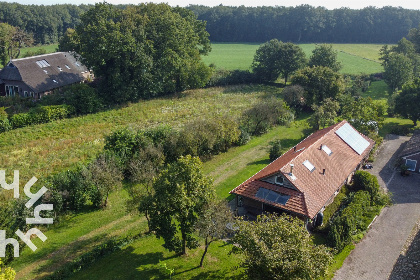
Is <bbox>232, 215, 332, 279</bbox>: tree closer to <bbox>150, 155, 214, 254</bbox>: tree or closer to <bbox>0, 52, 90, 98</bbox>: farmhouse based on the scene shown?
<bbox>150, 155, 214, 254</bbox>: tree

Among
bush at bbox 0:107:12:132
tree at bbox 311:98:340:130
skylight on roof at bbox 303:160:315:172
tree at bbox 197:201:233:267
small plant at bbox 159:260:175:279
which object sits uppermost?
tree at bbox 311:98:340:130

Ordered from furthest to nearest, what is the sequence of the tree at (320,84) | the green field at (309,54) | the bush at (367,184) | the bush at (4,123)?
the green field at (309,54) → the tree at (320,84) → the bush at (4,123) → the bush at (367,184)

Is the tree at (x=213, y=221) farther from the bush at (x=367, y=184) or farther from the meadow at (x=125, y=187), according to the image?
the bush at (x=367, y=184)

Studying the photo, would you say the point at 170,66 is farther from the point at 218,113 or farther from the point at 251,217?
the point at 251,217

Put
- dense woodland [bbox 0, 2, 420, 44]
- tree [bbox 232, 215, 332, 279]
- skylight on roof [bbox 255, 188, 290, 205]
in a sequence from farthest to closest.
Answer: dense woodland [bbox 0, 2, 420, 44], skylight on roof [bbox 255, 188, 290, 205], tree [bbox 232, 215, 332, 279]

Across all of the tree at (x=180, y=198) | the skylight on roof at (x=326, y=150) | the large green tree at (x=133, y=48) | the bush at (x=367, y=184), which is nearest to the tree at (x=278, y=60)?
the large green tree at (x=133, y=48)

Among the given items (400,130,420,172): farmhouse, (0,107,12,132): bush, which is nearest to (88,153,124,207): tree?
(0,107,12,132): bush

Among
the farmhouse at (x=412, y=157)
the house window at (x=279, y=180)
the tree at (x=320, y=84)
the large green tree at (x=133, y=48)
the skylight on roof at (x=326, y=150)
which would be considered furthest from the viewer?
the large green tree at (x=133, y=48)
